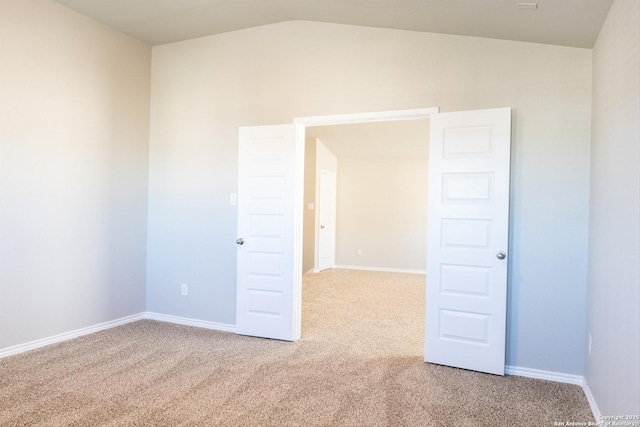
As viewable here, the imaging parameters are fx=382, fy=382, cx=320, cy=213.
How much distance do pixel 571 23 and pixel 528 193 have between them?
1.13m

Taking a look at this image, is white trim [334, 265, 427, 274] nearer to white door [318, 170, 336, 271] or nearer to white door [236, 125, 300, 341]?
white door [318, 170, 336, 271]

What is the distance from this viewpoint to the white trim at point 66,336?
3021mm

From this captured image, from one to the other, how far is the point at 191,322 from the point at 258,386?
1646 mm

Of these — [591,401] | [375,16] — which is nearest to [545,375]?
[591,401]

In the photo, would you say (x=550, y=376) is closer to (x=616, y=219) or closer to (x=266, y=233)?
(x=616, y=219)

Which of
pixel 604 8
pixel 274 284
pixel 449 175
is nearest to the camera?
pixel 604 8

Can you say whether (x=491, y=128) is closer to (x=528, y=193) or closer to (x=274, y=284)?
(x=528, y=193)

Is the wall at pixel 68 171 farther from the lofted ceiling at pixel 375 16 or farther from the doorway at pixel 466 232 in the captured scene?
the doorway at pixel 466 232

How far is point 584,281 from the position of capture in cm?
269

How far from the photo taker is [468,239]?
2895mm

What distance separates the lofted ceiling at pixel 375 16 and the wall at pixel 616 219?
8.5 inches

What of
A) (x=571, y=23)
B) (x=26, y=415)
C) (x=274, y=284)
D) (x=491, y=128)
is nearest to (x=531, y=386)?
(x=491, y=128)

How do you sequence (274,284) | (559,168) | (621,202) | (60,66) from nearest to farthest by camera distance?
(621,202) < (559,168) < (60,66) < (274,284)

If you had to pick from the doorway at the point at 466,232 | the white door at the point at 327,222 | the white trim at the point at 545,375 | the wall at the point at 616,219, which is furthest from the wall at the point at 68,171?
the wall at the point at 616,219
